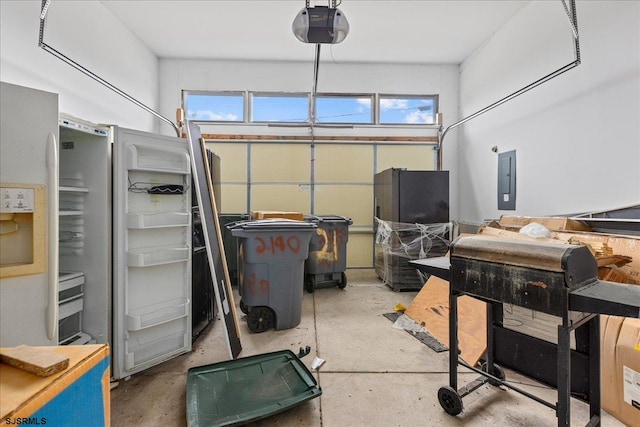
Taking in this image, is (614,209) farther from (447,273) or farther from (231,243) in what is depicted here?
(231,243)

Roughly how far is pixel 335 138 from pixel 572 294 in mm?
3983

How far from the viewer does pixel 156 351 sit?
2.01 metres

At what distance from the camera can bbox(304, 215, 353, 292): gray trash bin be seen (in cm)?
367

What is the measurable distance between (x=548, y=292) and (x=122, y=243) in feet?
7.85

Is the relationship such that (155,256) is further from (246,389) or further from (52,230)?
(246,389)

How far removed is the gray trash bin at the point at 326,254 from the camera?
12.1ft

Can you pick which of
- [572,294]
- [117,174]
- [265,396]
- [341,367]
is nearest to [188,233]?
[117,174]

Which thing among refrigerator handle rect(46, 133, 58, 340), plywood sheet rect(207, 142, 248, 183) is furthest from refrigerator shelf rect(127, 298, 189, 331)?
plywood sheet rect(207, 142, 248, 183)

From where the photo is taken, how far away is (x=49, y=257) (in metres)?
1.35

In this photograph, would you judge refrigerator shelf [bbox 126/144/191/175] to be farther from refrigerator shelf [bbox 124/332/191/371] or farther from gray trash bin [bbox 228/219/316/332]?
refrigerator shelf [bbox 124/332/191/371]

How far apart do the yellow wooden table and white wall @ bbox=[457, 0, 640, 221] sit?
3458mm

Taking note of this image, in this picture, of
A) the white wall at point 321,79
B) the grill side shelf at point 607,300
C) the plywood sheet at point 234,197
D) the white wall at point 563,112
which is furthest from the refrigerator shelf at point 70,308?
the white wall at point 563,112

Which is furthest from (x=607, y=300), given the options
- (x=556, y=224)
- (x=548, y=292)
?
(x=556, y=224)

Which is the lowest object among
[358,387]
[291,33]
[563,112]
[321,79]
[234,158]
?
[358,387]
